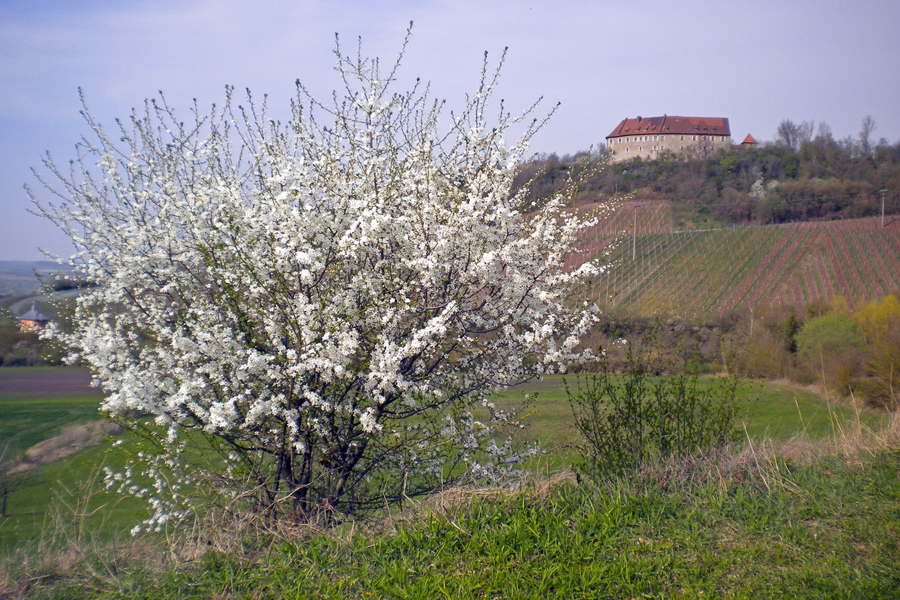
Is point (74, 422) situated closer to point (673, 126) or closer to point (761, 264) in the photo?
point (761, 264)

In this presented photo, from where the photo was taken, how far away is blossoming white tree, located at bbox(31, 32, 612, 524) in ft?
14.3

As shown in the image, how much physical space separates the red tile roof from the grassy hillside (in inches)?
2410

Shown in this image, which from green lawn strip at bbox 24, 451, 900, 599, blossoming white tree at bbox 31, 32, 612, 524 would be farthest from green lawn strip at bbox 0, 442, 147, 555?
green lawn strip at bbox 24, 451, 900, 599

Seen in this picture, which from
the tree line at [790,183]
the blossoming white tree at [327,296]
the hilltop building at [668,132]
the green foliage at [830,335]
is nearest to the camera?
the blossoming white tree at [327,296]

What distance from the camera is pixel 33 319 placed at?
18.4 ft

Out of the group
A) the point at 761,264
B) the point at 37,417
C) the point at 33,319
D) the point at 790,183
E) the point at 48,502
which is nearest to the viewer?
the point at 33,319

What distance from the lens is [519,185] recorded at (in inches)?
224

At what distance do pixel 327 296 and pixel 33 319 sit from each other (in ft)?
11.3

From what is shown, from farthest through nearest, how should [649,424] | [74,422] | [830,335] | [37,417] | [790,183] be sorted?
[790,183], [830,335], [37,417], [74,422], [649,424]

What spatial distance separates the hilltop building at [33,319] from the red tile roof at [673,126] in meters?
104

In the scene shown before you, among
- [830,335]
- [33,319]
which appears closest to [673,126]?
[830,335]

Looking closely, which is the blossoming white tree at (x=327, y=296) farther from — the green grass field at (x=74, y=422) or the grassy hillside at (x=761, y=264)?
the grassy hillside at (x=761, y=264)

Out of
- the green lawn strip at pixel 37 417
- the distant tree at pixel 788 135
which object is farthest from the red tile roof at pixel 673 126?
the green lawn strip at pixel 37 417

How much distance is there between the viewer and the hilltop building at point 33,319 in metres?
5.43
